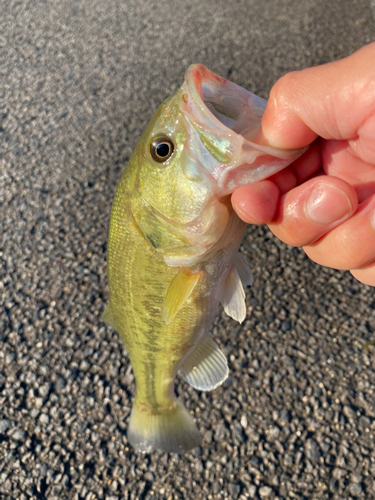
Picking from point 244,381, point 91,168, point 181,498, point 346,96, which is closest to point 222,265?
point 346,96

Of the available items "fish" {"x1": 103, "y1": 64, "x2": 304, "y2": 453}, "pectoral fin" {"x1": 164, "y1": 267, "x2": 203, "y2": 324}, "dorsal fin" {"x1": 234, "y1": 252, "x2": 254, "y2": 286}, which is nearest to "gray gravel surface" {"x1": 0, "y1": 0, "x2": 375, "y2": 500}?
"fish" {"x1": 103, "y1": 64, "x2": 304, "y2": 453}

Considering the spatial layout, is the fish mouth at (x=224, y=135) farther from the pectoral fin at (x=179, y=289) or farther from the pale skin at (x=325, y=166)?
the pectoral fin at (x=179, y=289)

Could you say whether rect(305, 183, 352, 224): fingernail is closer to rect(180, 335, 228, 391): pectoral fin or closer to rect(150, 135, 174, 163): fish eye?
rect(150, 135, 174, 163): fish eye

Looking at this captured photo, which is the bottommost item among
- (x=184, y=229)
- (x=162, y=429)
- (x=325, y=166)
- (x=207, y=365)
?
(x=162, y=429)

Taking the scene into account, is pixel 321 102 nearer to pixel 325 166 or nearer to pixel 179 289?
pixel 325 166

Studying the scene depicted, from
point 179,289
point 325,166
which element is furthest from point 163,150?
point 325,166

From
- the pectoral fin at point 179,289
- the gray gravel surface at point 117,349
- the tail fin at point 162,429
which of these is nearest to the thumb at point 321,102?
the pectoral fin at point 179,289
